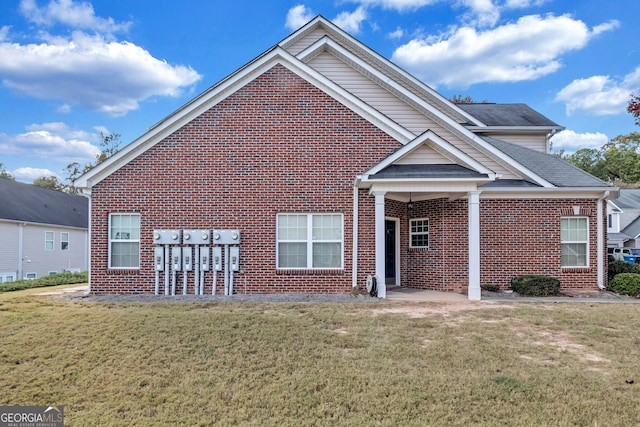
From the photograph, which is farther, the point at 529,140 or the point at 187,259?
the point at 529,140

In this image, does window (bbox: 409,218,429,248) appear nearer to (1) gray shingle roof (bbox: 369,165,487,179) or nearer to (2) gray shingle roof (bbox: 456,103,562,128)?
(1) gray shingle roof (bbox: 369,165,487,179)

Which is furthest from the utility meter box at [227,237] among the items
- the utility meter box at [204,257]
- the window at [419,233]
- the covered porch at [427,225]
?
the window at [419,233]

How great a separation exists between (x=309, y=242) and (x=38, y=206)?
23.0 m

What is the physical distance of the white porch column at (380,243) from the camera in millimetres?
10422

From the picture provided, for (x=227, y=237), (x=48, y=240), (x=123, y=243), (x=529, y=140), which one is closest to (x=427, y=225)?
(x=227, y=237)

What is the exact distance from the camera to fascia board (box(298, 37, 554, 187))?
38.9ft

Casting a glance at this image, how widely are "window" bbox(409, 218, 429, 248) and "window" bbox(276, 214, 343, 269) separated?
9.64 ft

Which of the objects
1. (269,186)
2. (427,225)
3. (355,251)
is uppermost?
(269,186)

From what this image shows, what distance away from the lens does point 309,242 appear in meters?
11.1

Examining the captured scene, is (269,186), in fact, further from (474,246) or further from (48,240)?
(48,240)

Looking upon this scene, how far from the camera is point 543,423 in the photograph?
3928 millimetres

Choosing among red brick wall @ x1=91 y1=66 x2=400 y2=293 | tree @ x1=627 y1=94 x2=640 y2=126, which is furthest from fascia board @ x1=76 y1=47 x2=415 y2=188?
tree @ x1=627 y1=94 x2=640 y2=126

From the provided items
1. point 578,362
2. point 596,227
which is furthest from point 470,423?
point 596,227

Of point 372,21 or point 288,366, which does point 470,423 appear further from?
point 372,21
